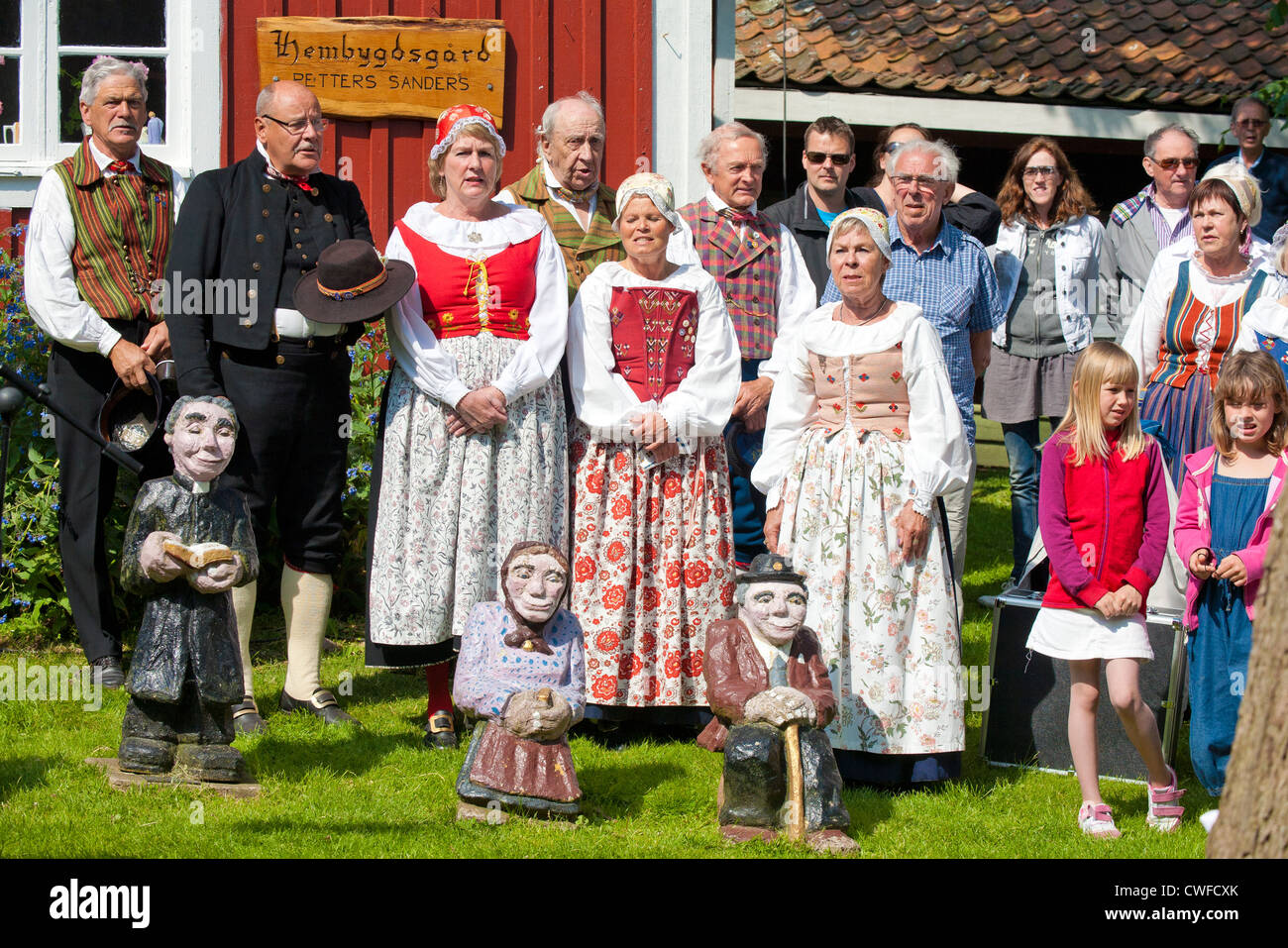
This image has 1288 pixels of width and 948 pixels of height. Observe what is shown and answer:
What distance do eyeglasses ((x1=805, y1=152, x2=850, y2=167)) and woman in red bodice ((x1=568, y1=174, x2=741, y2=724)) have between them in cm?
113

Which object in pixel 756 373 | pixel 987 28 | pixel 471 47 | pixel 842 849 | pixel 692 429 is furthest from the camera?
pixel 987 28

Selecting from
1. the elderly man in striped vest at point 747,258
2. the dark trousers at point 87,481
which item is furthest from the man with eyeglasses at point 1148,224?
the dark trousers at point 87,481

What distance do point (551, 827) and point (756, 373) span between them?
7.39 ft

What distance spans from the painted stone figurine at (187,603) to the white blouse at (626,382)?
1331 mm

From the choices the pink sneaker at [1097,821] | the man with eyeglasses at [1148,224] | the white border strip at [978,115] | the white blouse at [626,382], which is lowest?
the pink sneaker at [1097,821]

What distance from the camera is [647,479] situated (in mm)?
5414

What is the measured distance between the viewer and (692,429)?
5.38m

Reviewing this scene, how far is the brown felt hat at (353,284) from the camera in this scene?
5.20 metres

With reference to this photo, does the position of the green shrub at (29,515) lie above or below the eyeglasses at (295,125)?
below

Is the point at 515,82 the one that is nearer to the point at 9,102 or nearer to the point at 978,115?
the point at 9,102

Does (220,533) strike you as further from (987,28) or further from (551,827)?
Answer: (987,28)

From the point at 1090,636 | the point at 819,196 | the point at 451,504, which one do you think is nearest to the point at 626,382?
the point at 451,504

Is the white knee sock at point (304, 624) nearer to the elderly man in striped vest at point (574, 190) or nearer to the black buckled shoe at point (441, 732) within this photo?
the black buckled shoe at point (441, 732)

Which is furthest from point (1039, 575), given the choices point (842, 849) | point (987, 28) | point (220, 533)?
point (987, 28)
